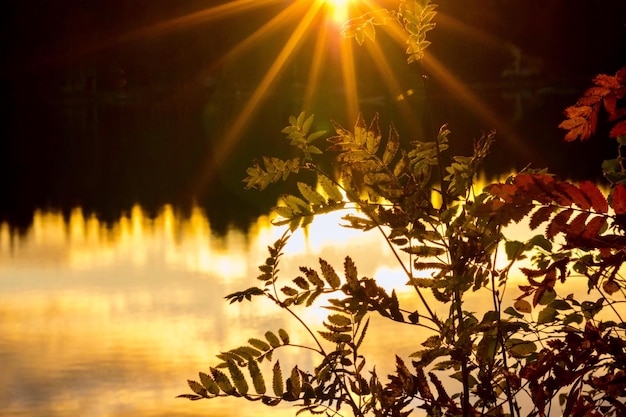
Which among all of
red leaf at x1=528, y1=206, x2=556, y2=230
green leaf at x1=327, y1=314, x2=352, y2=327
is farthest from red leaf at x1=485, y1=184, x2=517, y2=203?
green leaf at x1=327, y1=314, x2=352, y2=327

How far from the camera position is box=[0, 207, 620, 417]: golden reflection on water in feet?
36.2

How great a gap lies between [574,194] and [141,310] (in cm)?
1323

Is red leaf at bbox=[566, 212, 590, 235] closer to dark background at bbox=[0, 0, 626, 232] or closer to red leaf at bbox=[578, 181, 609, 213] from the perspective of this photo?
red leaf at bbox=[578, 181, 609, 213]

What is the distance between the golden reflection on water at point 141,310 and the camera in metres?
11.0

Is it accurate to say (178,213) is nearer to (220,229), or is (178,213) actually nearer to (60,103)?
(220,229)

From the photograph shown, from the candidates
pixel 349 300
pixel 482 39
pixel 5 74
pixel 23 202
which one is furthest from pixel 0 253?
pixel 5 74

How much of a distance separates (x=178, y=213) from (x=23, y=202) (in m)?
5.02

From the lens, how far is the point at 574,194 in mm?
2852

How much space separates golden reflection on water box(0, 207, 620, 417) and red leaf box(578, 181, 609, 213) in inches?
105

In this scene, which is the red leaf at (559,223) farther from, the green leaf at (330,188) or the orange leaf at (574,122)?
the green leaf at (330,188)

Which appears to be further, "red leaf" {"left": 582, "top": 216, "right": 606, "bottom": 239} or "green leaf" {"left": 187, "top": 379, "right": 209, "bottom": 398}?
"green leaf" {"left": 187, "top": 379, "right": 209, "bottom": 398}

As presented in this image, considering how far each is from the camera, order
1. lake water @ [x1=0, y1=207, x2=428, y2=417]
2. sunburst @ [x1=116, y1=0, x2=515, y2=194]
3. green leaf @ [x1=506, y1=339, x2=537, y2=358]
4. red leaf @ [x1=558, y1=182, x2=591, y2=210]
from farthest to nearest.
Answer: sunburst @ [x1=116, y1=0, x2=515, y2=194] → lake water @ [x1=0, y1=207, x2=428, y2=417] → green leaf @ [x1=506, y1=339, x2=537, y2=358] → red leaf @ [x1=558, y1=182, x2=591, y2=210]

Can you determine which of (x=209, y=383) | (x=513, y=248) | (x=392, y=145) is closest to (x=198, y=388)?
(x=209, y=383)

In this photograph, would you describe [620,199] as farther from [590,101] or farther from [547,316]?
[547,316]
